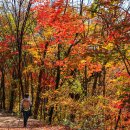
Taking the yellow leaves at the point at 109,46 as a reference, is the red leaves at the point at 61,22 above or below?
above

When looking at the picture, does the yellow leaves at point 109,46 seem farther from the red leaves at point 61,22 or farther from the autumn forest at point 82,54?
the red leaves at point 61,22

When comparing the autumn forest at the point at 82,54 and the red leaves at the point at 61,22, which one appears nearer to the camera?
the autumn forest at the point at 82,54

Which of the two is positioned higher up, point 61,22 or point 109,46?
point 61,22

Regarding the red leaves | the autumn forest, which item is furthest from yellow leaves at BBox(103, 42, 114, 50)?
the red leaves

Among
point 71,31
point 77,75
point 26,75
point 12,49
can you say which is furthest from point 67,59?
point 26,75

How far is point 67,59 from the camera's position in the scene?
75.8 feet

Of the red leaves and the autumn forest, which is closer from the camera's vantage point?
the autumn forest

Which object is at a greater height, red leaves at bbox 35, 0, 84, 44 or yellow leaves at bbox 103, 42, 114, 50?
red leaves at bbox 35, 0, 84, 44

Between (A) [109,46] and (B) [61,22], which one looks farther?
(B) [61,22]

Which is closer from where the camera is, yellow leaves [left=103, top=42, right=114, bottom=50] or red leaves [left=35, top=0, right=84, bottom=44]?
yellow leaves [left=103, top=42, right=114, bottom=50]

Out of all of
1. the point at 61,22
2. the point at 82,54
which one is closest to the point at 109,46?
the point at 82,54

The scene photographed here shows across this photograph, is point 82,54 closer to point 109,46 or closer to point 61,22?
point 109,46

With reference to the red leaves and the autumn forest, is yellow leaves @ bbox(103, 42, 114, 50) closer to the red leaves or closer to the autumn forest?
the autumn forest

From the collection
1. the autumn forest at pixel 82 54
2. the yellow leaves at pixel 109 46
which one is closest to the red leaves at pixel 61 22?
the autumn forest at pixel 82 54
